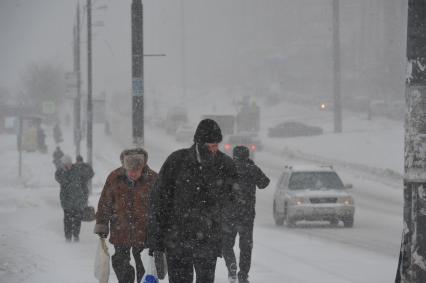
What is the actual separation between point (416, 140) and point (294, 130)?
68413mm

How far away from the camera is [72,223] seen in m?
20.2

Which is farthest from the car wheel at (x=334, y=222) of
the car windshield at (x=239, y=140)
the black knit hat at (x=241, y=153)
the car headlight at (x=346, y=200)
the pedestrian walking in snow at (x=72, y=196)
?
the car windshield at (x=239, y=140)

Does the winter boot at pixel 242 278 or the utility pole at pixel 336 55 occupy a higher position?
the utility pole at pixel 336 55

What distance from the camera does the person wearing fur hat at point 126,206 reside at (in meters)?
10.6

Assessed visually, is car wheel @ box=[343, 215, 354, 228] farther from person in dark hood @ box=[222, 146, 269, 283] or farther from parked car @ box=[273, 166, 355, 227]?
person in dark hood @ box=[222, 146, 269, 283]

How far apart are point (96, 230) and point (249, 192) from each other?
3.01 meters

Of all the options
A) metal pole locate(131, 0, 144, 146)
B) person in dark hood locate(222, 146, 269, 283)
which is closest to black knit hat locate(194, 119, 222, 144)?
person in dark hood locate(222, 146, 269, 283)

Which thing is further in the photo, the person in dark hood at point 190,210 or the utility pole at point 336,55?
the utility pole at point 336,55

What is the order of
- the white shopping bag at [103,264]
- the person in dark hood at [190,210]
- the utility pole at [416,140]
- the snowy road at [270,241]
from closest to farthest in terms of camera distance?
1. the person in dark hood at [190,210]
2. the utility pole at [416,140]
3. the white shopping bag at [103,264]
4. the snowy road at [270,241]

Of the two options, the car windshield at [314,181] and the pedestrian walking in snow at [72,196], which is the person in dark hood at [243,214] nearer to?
the pedestrian walking in snow at [72,196]

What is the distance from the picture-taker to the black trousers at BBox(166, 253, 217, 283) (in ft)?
25.7

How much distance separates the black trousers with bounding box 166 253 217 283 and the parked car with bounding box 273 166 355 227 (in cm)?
1672

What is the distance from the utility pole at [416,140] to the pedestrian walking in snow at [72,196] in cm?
1218

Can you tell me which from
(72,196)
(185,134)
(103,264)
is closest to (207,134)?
(103,264)
